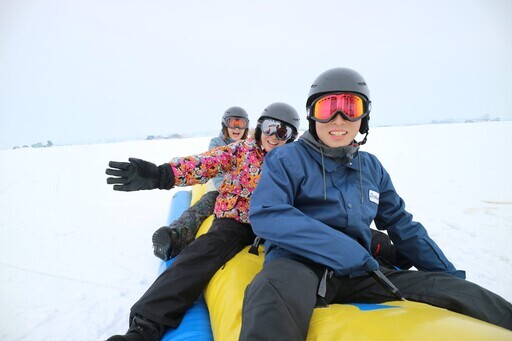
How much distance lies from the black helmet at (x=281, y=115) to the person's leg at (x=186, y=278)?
3.18 ft

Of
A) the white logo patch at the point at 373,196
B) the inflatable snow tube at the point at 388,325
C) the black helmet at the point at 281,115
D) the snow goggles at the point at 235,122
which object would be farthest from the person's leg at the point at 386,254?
the snow goggles at the point at 235,122

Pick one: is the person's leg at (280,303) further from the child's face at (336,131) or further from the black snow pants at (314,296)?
the child's face at (336,131)

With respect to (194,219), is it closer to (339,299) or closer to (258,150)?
(258,150)

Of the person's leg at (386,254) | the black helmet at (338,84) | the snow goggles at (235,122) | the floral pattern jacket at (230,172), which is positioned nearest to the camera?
the black helmet at (338,84)

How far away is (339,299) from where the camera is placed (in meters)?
1.65

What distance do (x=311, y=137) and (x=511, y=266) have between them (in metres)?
3.07

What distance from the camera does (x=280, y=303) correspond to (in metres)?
1.21

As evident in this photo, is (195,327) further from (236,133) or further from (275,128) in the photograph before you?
(236,133)

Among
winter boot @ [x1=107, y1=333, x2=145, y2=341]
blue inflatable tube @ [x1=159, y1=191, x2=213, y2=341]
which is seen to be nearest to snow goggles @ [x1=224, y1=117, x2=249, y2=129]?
blue inflatable tube @ [x1=159, y1=191, x2=213, y2=341]

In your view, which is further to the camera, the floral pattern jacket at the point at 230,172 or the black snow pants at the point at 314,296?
the floral pattern jacket at the point at 230,172

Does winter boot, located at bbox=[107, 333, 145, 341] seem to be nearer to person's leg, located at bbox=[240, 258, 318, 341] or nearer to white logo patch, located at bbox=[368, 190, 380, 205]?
person's leg, located at bbox=[240, 258, 318, 341]

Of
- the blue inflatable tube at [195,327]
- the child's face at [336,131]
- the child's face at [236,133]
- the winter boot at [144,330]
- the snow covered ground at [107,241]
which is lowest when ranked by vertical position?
the snow covered ground at [107,241]

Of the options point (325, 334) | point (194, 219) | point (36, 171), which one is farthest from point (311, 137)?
point (36, 171)

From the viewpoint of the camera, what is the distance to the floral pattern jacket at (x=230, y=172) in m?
2.56
